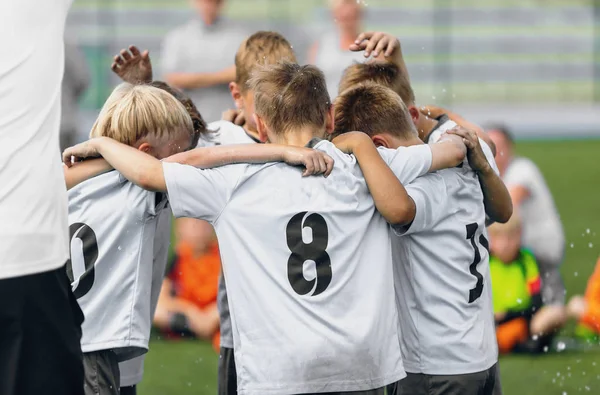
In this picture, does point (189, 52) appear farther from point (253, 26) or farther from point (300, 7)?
point (300, 7)

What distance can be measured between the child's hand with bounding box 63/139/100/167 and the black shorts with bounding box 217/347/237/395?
109 cm

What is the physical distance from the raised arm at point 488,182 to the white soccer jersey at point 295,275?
1.96 ft

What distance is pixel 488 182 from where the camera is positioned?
383 centimetres

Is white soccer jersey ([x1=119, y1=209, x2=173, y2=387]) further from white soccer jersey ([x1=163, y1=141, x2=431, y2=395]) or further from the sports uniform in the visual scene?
white soccer jersey ([x1=163, y1=141, x2=431, y2=395])

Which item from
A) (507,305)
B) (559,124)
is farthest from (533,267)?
(559,124)

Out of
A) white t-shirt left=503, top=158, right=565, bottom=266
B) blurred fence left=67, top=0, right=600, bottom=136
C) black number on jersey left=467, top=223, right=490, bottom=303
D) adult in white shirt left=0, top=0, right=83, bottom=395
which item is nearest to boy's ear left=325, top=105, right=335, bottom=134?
black number on jersey left=467, top=223, right=490, bottom=303

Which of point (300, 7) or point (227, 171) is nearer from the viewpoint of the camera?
point (227, 171)

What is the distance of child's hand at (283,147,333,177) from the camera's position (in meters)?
3.21

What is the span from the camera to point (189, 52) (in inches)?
325

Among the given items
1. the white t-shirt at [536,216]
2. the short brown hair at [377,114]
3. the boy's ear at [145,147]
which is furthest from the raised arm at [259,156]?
the white t-shirt at [536,216]

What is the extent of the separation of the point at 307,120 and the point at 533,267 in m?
3.84

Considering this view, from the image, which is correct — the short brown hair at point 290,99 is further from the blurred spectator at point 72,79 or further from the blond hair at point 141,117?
the blurred spectator at point 72,79

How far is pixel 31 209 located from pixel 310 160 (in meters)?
0.94

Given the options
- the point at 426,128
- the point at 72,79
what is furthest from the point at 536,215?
the point at 72,79
